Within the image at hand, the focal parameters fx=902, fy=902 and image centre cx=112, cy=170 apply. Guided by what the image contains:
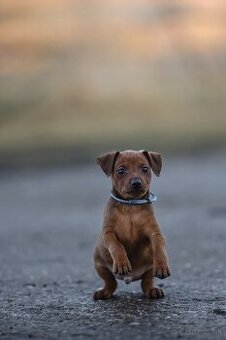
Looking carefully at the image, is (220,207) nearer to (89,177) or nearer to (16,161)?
(89,177)

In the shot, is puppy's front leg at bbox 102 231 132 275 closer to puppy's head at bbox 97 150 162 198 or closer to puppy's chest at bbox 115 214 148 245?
puppy's chest at bbox 115 214 148 245

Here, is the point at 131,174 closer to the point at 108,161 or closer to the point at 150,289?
the point at 108,161

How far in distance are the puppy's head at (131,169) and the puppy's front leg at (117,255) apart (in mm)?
326

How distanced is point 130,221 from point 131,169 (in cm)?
37

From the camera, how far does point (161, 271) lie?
6.09 meters

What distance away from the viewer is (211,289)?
736 cm

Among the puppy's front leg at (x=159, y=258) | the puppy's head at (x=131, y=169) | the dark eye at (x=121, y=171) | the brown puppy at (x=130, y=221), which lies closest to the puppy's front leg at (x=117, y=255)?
the brown puppy at (x=130, y=221)

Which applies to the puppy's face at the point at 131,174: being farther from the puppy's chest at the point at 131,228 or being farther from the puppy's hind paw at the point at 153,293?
the puppy's hind paw at the point at 153,293

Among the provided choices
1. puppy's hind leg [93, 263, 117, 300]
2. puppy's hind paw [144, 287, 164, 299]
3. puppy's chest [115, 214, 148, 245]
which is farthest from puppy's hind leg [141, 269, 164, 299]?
puppy's chest [115, 214, 148, 245]

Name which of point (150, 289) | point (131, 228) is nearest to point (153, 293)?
point (150, 289)

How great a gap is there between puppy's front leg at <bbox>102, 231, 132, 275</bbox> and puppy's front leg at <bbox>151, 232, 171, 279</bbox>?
202mm

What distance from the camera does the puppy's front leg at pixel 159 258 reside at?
609cm

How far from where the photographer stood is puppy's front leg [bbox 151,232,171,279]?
6090 mm

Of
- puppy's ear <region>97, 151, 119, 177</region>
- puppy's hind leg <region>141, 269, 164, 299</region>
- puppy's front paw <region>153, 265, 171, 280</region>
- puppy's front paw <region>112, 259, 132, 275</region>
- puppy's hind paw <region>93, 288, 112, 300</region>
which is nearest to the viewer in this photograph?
puppy's front paw <region>153, 265, 171, 280</region>
